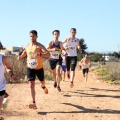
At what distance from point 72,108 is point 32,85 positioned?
4.06 ft

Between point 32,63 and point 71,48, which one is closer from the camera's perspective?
point 32,63

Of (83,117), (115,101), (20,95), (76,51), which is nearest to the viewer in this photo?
(83,117)

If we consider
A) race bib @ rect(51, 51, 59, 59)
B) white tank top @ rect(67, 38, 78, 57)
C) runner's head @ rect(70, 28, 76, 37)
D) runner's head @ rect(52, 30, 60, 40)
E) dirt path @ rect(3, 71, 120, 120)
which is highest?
runner's head @ rect(70, 28, 76, 37)

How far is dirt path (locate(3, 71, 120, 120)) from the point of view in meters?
7.69

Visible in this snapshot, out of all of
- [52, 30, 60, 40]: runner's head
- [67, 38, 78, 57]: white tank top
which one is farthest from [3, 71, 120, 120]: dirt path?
[52, 30, 60, 40]: runner's head

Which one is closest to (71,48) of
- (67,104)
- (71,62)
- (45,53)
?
(71,62)

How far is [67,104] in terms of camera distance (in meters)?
8.77

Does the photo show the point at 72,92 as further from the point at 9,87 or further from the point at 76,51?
the point at 9,87

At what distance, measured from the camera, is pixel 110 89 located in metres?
11.4

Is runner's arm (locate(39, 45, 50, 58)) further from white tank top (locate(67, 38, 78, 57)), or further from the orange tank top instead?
white tank top (locate(67, 38, 78, 57))

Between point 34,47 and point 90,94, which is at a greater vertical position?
point 34,47

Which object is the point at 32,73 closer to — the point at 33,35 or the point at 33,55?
the point at 33,55

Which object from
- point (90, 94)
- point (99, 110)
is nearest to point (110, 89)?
point (90, 94)

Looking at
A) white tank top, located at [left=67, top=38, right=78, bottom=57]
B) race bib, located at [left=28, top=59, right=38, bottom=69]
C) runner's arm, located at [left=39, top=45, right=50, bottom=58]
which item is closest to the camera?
runner's arm, located at [left=39, top=45, right=50, bottom=58]
